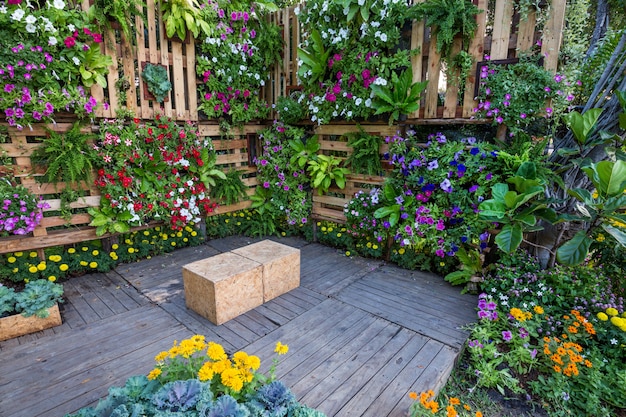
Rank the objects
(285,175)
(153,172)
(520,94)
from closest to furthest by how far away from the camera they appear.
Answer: (520,94)
(153,172)
(285,175)

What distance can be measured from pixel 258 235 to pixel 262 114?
5.87ft

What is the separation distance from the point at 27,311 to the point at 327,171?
325 cm

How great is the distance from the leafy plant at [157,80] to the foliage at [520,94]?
11.3ft

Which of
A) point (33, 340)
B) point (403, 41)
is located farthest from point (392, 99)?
point (33, 340)

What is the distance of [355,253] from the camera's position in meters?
4.23

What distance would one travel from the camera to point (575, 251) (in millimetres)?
2316

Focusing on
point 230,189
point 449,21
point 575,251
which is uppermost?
point 449,21

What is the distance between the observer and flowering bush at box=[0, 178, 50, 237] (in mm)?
2916

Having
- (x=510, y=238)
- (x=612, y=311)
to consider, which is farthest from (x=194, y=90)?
(x=612, y=311)

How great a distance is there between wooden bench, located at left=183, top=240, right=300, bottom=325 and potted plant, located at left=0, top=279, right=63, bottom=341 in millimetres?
1017

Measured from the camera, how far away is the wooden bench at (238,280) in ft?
8.67

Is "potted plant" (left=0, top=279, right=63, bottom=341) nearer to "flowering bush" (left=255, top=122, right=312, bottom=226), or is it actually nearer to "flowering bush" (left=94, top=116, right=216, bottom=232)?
"flowering bush" (left=94, top=116, right=216, bottom=232)

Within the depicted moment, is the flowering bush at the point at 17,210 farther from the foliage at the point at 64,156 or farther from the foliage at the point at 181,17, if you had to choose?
the foliage at the point at 181,17

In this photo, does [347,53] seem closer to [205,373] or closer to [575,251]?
[575,251]
